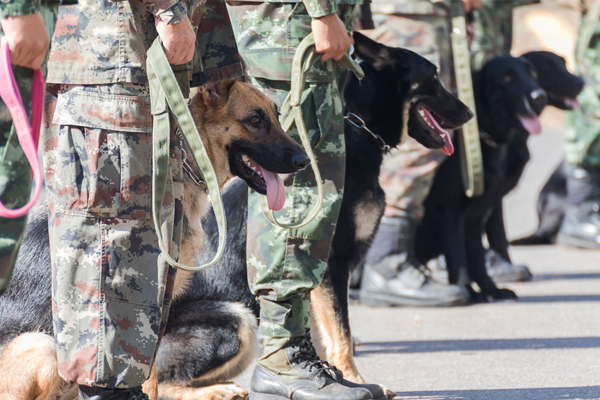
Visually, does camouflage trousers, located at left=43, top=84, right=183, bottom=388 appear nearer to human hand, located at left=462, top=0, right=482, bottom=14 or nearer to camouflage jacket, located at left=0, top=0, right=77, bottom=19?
camouflage jacket, located at left=0, top=0, right=77, bottom=19

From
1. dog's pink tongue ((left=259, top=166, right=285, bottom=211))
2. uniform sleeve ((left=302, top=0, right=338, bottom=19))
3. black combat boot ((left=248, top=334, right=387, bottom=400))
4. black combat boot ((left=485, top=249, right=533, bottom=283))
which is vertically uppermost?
uniform sleeve ((left=302, top=0, right=338, bottom=19))

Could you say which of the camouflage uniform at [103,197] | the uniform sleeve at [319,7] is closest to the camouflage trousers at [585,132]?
the uniform sleeve at [319,7]

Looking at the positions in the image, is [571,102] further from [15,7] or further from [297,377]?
[15,7]

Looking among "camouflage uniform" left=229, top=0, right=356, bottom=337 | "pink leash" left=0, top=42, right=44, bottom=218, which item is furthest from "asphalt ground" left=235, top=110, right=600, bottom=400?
"pink leash" left=0, top=42, right=44, bottom=218

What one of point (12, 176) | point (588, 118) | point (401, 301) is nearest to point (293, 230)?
point (12, 176)

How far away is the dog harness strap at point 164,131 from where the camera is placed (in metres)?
1.82

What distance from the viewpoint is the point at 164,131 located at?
5.99 ft

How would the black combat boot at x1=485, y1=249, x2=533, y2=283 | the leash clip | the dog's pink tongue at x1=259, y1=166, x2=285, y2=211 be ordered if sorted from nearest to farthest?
the dog's pink tongue at x1=259, y1=166, x2=285, y2=211, the leash clip, the black combat boot at x1=485, y1=249, x2=533, y2=283

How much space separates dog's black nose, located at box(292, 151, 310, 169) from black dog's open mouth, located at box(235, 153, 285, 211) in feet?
0.33

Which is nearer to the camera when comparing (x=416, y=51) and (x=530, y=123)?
(x=416, y=51)

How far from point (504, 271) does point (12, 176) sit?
14.1 ft

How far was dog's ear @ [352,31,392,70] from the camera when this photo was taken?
3.34 meters

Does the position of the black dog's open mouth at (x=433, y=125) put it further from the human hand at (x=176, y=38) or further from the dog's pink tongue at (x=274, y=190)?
the human hand at (x=176, y=38)

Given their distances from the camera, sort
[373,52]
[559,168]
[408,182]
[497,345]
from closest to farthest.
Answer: [373,52]
[497,345]
[408,182]
[559,168]
